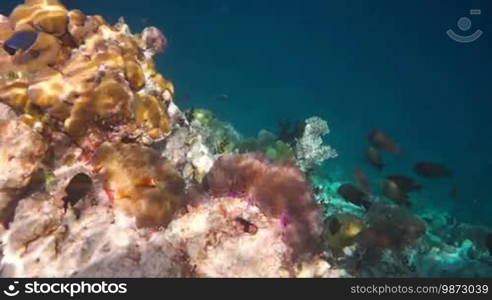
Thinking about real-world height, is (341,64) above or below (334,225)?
above

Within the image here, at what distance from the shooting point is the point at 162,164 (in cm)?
473

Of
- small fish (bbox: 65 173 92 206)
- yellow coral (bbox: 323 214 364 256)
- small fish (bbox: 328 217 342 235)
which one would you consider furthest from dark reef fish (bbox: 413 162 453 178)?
small fish (bbox: 65 173 92 206)

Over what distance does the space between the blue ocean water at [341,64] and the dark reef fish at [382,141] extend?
41110mm

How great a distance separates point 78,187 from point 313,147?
17.3 feet

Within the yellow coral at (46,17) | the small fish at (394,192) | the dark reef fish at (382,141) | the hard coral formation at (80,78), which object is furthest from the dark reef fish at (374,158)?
the yellow coral at (46,17)

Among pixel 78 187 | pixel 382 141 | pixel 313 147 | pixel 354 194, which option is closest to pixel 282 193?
pixel 78 187

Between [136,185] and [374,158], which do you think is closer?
[136,185]

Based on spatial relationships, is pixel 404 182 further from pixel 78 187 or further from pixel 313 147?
pixel 78 187

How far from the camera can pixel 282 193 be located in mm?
4801

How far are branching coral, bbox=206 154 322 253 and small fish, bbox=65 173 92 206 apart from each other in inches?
49.6

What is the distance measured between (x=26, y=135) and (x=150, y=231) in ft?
5.17

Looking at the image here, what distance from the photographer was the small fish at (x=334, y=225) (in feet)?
19.0

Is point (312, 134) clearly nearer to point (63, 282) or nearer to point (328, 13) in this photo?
point (63, 282)

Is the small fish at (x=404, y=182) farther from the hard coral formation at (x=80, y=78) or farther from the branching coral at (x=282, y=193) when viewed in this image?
the hard coral formation at (x=80, y=78)
